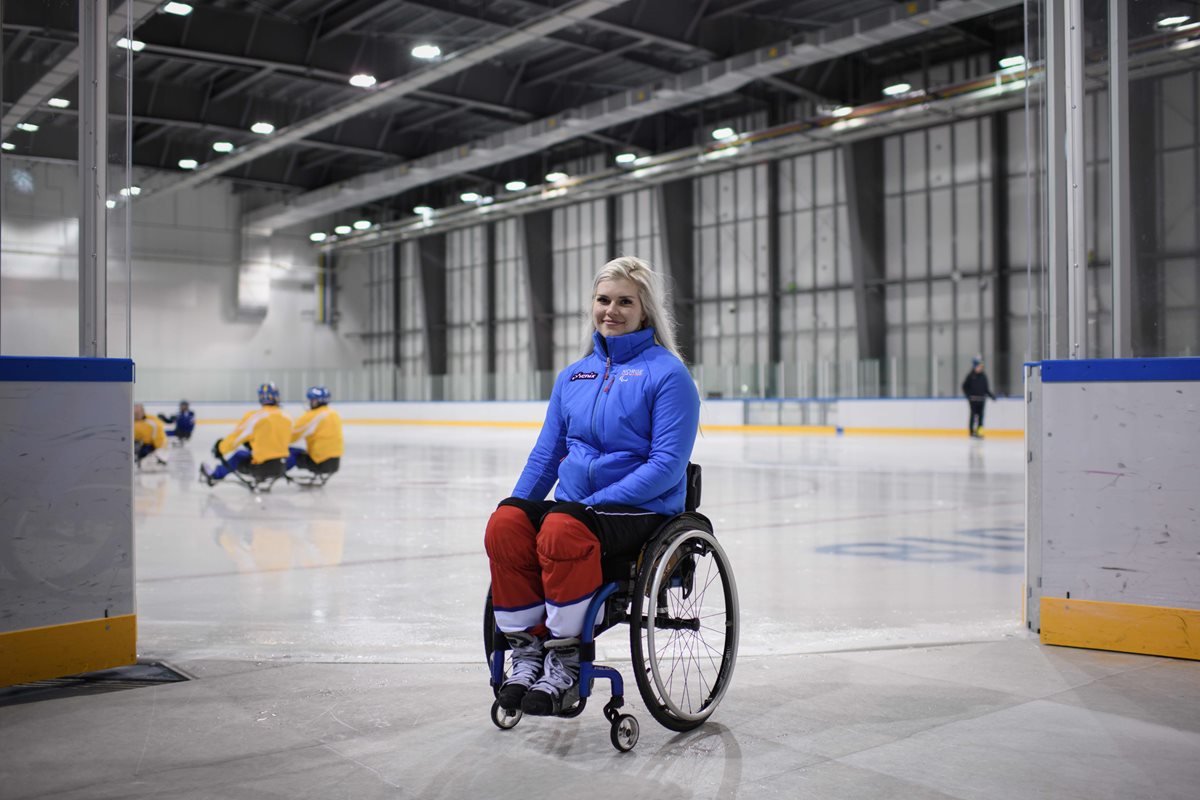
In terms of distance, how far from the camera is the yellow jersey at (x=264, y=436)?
39.4ft

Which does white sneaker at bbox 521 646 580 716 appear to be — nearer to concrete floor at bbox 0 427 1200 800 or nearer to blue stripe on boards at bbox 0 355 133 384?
concrete floor at bbox 0 427 1200 800

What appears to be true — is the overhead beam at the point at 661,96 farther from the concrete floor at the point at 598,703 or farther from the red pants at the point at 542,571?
the red pants at the point at 542,571

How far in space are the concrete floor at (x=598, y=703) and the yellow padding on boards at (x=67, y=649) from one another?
0.21 metres

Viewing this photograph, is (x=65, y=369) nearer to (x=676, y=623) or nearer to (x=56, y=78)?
(x=56, y=78)

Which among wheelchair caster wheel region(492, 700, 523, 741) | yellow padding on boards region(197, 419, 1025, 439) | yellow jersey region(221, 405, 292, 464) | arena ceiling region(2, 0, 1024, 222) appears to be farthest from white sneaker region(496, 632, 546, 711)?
yellow padding on boards region(197, 419, 1025, 439)

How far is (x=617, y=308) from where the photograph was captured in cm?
343

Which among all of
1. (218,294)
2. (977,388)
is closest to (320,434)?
(977,388)

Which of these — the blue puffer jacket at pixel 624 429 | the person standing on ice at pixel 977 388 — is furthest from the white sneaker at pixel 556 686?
the person standing on ice at pixel 977 388

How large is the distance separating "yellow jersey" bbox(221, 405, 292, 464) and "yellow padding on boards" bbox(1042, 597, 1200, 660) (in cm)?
945

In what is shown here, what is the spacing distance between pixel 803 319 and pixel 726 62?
11170 mm

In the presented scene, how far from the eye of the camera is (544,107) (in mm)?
26391

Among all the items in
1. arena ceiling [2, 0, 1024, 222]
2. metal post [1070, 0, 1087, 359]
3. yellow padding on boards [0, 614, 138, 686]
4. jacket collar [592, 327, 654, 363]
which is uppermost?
arena ceiling [2, 0, 1024, 222]

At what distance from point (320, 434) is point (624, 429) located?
31.8 feet

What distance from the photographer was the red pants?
117 inches
